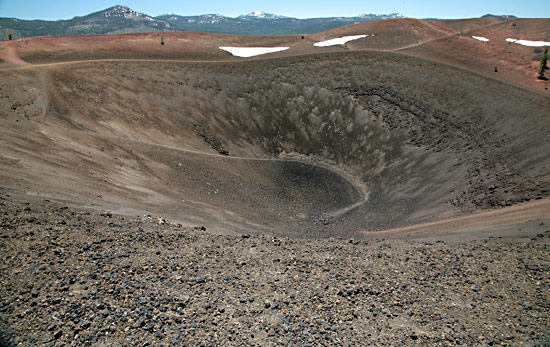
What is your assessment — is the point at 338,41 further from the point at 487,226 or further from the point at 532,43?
the point at 487,226

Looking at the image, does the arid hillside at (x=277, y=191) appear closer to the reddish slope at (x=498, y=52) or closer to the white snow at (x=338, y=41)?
the reddish slope at (x=498, y=52)

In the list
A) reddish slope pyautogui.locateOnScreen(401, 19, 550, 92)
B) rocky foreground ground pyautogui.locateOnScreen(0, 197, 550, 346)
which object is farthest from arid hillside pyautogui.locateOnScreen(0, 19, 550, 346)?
reddish slope pyautogui.locateOnScreen(401, 19, 550, 92)

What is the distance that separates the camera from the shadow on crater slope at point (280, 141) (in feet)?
54.6

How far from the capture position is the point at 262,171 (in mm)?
25938

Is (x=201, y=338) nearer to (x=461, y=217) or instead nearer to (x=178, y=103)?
(x=461, y=217)

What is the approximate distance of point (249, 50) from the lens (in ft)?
137

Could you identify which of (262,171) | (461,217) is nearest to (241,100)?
→ (262,171)

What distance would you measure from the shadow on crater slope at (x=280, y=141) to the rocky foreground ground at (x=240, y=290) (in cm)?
423

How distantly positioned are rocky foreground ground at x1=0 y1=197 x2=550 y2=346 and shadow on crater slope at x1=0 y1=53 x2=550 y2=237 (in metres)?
A: 4.23

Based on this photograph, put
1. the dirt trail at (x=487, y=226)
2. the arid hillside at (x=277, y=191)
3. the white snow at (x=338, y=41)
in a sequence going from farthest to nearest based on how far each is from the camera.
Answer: the white snow at (x=338, y=41)
the dirt trail at (x=487, y=226)
the arid hillside at (x=277, y=191)

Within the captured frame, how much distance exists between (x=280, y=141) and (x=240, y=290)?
2239 centimetres

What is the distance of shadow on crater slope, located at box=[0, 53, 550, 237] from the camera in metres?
16.7

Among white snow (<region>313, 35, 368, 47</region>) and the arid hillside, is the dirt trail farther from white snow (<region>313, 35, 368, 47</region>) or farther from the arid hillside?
white snow (<region>313, 35, 368, 47</region>)

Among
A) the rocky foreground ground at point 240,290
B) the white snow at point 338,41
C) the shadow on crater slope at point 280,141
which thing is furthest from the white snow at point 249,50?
the rocky foreground ground at point 240,290
